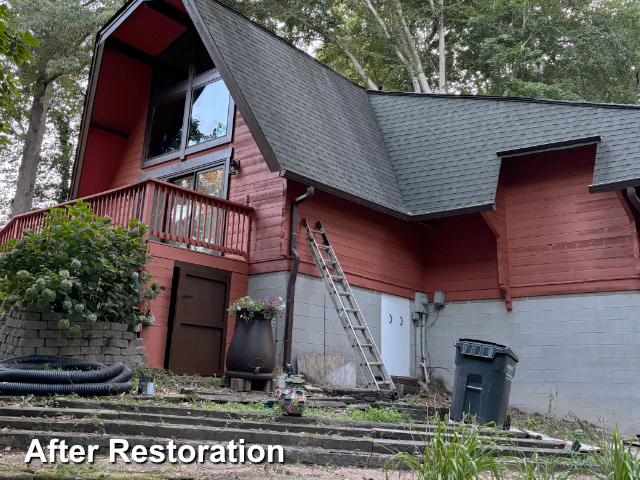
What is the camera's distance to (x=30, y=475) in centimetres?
294

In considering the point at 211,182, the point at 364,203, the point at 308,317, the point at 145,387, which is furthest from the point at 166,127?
the point at 145,387

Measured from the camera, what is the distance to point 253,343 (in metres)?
7.81

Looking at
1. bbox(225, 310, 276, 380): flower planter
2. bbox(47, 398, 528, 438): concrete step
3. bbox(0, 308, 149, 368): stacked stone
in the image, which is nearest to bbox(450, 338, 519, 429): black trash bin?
bbox(47, 398, 528, 438): concrete step

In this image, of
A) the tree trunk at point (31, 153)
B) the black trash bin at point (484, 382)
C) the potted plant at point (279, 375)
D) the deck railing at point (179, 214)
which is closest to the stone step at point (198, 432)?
the black trash bin at point (484, 382)

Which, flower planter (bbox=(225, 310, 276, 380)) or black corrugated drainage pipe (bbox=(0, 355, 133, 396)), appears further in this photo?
flower planter (bbox=(225, 310, 276, 380))

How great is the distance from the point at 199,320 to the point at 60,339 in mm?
2336

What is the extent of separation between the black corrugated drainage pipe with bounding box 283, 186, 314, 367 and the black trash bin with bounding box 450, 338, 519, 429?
2890mm

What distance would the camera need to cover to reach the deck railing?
8680 millimetres

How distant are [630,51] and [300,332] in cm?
1677

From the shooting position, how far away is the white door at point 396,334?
430 inches

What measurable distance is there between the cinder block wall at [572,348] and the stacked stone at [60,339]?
6.61 m

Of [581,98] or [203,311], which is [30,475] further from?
[581,98]

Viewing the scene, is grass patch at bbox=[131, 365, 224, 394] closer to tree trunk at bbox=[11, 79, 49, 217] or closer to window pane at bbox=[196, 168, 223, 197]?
window pane at bbox=[196, 168, 223, 197]

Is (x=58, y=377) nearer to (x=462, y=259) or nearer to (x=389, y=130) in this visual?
(x=462, y=259)
